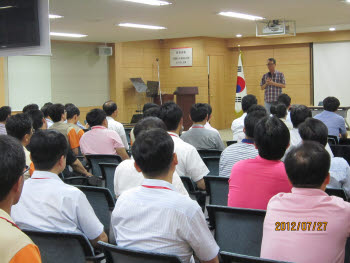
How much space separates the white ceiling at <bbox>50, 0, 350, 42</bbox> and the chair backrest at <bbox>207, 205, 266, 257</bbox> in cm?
512

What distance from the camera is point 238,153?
11.7 feet

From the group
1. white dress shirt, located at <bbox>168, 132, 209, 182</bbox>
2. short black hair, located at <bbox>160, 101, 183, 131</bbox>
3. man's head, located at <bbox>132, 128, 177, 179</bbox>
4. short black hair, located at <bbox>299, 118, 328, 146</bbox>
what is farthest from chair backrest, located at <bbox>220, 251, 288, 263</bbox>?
short black hair, located at <bbox>160, 101, 183, 131</bbox>

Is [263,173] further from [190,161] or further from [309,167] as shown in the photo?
[190,161]

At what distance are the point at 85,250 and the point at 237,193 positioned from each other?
3.27 feet

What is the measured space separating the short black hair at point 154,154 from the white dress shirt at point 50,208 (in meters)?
0.52

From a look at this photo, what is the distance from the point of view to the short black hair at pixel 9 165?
1382 mm

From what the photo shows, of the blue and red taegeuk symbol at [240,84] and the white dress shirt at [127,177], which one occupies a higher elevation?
the blue and red taegeuk symbol at [240,84]

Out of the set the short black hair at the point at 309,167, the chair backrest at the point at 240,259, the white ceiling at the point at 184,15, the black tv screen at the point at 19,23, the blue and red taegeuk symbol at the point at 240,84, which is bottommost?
the chair backrest at the point at 240,259

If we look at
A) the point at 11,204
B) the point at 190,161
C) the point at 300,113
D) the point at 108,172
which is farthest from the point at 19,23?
the point at 11,204

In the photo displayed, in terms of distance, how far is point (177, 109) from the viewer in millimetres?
4340

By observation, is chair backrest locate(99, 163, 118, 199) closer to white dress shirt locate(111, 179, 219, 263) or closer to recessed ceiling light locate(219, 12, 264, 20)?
white dress shirt locate(111, 179, 219, 263)

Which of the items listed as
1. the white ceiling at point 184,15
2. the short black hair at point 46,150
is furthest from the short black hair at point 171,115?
the white ceiling at point 184,15

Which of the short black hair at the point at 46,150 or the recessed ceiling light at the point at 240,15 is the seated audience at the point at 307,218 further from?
the recessed ceiling light at the point at 240,15

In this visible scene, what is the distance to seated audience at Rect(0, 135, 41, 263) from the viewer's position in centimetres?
121
